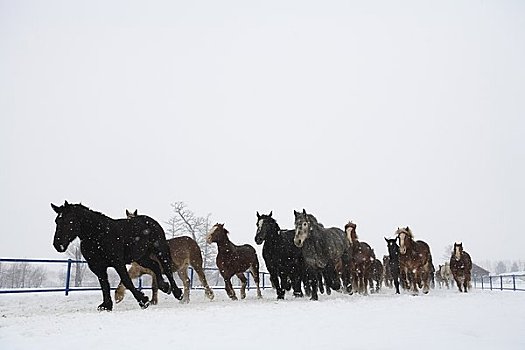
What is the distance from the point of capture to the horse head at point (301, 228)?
43.2ft

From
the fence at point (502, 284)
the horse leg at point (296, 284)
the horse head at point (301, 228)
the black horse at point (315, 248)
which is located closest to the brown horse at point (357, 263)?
the black horse at point (315, 248)

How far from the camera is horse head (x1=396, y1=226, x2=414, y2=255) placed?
15141 mm

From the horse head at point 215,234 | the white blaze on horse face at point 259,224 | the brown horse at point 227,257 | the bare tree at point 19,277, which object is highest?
the white blaze on horse face at point 259,224

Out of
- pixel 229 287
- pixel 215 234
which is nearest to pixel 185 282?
pixel 229 287

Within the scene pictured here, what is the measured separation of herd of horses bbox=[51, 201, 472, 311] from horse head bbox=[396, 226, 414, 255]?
0.03 metres

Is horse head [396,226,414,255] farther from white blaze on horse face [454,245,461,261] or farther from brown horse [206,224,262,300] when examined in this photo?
brown horse [206,224,262,300]

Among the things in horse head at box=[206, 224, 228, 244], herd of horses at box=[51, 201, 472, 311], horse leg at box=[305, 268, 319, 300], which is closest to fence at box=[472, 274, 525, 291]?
herd of horses at box=[51, 201, 472, 311]

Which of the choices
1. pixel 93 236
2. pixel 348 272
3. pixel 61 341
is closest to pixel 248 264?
pixel 348 272

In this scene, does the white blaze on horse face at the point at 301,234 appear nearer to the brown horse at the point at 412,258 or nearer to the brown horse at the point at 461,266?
the brown horse at the point at 412,258

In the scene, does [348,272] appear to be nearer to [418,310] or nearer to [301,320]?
[418,310]

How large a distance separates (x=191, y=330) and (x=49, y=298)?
9.24m

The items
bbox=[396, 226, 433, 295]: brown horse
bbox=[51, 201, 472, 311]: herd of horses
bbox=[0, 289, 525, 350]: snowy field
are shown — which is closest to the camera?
bbox=[0, 289, 525, 350]: snowy field

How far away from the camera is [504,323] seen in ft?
24.6

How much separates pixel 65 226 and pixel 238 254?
18.6 ft
